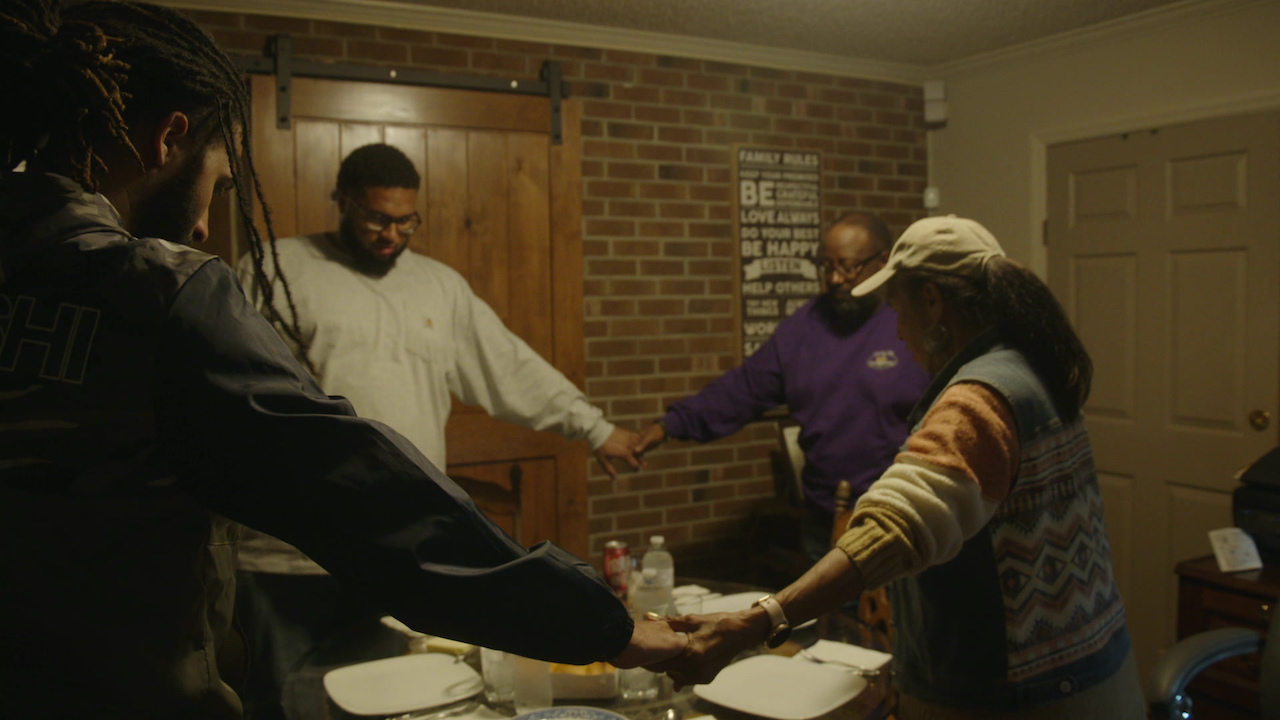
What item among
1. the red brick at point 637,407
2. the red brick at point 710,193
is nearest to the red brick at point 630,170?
the red brick at point 710,193

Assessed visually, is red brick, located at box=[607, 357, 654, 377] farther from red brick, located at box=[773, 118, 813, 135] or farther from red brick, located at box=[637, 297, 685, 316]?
red brick, located at box=[773, 118, 813, 135]

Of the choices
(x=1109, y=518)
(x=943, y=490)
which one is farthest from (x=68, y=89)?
(x=1109, y=518)

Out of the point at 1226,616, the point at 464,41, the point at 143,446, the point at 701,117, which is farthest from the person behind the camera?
the point at 701,117

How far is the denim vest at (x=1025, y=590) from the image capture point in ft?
4.66

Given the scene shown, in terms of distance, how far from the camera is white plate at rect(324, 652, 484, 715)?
155cm

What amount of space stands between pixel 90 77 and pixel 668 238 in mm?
3160

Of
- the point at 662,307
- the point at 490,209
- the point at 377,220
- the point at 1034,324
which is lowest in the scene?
the point at 1034,324

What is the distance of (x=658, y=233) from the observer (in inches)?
155

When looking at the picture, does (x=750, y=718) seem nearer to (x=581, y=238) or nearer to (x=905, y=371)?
(x=905, y=371)

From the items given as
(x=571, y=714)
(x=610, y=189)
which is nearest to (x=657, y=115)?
(x=610, y=189)

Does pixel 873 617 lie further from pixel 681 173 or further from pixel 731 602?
pixel 681 173

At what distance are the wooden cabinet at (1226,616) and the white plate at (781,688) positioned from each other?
1.71m

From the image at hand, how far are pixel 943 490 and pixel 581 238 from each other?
2581mm

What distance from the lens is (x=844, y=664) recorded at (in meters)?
1.71
